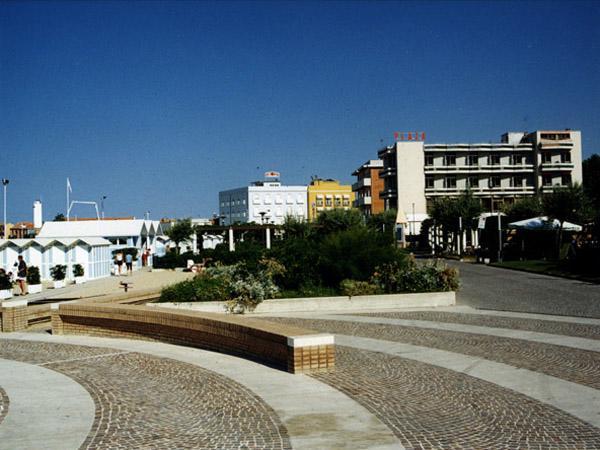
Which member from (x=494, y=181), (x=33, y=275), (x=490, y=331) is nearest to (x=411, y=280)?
(x=490, y=331)

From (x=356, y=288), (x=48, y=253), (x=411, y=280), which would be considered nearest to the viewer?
(x=356, y=288)

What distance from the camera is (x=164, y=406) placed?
7.79 meters

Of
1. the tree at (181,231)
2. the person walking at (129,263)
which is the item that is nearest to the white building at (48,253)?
the person walking at (129,263)

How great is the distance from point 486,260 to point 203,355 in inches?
1265

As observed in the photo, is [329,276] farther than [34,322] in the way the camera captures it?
Yes

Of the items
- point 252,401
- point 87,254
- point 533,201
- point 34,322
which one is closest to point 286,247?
point 34,322

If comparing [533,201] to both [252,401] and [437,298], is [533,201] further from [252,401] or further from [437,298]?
[252,401]

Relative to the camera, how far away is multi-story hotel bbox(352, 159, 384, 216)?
305ft

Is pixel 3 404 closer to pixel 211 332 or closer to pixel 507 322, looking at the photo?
pixel 211 332

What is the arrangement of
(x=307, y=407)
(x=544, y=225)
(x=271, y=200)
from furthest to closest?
(x=271, y=200), (x=544, y=225), (x=307, y=407)

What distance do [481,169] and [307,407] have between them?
7724 centimetres

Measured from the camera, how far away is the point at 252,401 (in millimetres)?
7934

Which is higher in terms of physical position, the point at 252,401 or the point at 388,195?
the point at 388,195

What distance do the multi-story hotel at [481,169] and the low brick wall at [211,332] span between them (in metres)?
69.8
